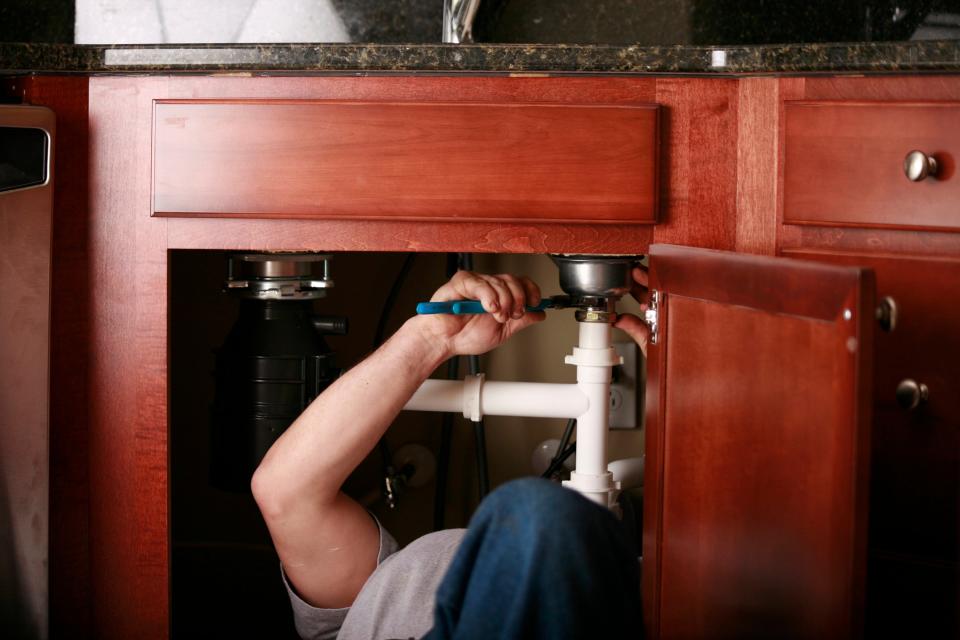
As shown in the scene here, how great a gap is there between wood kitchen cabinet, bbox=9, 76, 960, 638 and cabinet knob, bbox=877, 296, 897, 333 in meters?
0.11

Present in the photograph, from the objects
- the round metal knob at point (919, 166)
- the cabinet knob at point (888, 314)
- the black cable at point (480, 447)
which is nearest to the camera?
the cabinet knob at point (888, 314)

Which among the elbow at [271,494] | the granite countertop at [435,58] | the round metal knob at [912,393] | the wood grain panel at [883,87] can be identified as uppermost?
the granite countertop at [435,58]

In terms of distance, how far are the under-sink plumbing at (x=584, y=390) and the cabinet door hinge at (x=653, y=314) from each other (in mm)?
124

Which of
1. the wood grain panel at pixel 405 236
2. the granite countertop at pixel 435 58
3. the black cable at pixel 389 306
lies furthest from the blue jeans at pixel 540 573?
the black cable at pixel 389 306

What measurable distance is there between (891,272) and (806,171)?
0.13 metres

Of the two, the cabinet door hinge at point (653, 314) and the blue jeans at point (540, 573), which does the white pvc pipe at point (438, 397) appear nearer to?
the cabinet door hinge at point (653, 314)

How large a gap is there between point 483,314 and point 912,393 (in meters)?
0.47

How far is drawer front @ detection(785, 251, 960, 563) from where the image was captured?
889 mm

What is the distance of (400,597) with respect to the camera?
96 centimetres

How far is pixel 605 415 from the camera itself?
3.71ft

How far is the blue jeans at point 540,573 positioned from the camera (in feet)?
1.97

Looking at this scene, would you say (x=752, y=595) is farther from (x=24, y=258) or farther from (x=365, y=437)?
(x=24, y=258)

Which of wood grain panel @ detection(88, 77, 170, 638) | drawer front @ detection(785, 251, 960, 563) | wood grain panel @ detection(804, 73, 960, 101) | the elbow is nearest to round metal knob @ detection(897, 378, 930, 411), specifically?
drawer front @ detection(785, 251, 960, 563)

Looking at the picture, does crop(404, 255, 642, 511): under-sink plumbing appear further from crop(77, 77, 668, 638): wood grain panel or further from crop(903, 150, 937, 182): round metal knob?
crop(903, 150, 937, 182): round metal knob
